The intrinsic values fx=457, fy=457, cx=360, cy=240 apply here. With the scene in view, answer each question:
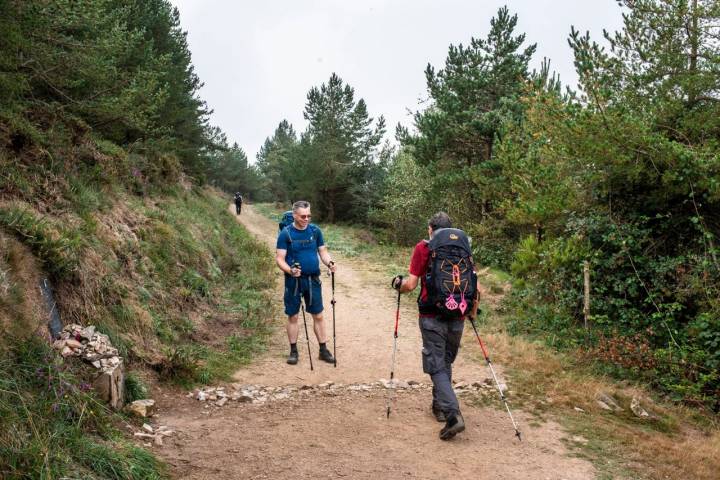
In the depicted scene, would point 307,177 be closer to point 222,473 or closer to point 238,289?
point 238,289

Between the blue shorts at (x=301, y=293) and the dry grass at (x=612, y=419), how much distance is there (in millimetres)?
2904

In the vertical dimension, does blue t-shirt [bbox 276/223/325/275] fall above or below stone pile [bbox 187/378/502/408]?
above

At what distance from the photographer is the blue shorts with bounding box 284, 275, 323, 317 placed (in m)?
6.54

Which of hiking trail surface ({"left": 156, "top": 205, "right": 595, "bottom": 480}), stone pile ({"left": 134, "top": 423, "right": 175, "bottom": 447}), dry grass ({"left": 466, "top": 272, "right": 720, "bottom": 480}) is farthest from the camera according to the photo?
dry grass ({"left": 466, "top": 272, "right": 720, "bottom": 480})

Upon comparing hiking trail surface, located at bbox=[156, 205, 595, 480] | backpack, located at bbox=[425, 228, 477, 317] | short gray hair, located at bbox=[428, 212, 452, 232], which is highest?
short gray hair, located at bbox=[428, 212, 452, 232]

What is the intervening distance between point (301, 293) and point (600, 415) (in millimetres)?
4062

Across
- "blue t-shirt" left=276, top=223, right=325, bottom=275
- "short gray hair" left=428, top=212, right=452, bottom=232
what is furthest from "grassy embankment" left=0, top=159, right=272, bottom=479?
"short gray hair" left=428, top=212, right=452, bottom=232

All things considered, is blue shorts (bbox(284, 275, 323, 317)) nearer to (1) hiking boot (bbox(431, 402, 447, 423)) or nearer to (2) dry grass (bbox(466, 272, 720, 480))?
(1) hiking boot (bbox(431, 402, 447, 423))

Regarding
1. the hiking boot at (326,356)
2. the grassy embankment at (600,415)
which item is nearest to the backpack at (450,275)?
the grassy embankment at (600,415)

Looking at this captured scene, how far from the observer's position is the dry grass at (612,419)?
13.9 ft

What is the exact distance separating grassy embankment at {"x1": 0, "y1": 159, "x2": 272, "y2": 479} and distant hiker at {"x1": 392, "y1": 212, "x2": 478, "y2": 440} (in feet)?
8.58

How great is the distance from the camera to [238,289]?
433 inches

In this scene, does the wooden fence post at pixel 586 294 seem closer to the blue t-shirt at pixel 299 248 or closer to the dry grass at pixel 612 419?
the dry grass at pixel 612 419

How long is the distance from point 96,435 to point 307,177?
33703 millimetres
